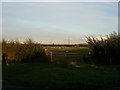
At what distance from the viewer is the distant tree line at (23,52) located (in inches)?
694

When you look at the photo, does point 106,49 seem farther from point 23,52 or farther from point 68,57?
point 23,52

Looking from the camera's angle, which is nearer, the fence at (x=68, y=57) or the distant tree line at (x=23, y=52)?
the distant tree line at (x=23, y=52)

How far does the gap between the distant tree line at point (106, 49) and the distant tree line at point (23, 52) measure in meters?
4.72

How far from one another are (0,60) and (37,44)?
4.57 metres

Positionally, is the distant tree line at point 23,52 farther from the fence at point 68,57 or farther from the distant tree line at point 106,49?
the distant tree line at point 106,49

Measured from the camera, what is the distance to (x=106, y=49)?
1753 centimetres

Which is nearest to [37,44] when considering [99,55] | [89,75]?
[99,55]

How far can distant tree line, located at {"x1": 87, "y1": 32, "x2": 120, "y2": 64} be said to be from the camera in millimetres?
17344

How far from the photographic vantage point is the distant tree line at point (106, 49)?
683 inches

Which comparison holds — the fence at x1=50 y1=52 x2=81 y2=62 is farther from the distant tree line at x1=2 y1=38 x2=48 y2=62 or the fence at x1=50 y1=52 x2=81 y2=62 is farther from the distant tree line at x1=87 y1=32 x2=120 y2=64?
the distant tree line at x1=87 y1=32 x2=120 y2=64

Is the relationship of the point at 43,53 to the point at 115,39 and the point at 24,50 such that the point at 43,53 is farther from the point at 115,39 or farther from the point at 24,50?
the point at 115,39

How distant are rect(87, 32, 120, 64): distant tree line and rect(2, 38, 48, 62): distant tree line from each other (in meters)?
4.72

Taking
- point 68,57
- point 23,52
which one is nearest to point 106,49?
point 68,57

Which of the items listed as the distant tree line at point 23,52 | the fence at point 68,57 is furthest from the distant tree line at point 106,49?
the distant tree line at point 23,52
